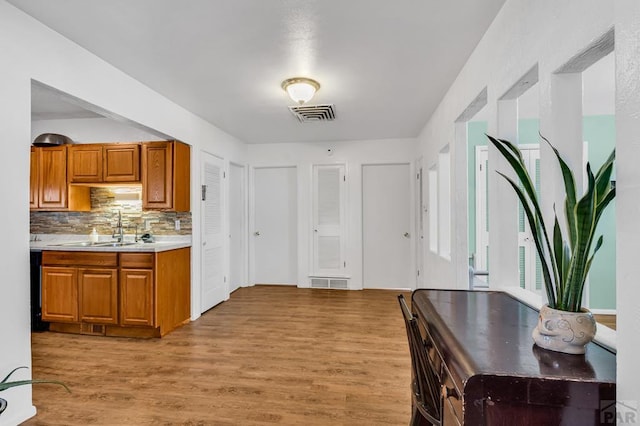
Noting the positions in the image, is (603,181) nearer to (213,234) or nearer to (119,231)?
(213,234)

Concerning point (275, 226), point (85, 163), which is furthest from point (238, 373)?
point (275, 226)

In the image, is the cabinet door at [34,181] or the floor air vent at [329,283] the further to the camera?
→ the floor air vent at [329,283]

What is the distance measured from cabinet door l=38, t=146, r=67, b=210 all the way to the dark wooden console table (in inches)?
174

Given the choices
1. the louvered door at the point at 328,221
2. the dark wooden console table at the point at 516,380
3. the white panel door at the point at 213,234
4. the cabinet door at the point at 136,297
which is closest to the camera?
the dark wooden console table at the point at 516,380

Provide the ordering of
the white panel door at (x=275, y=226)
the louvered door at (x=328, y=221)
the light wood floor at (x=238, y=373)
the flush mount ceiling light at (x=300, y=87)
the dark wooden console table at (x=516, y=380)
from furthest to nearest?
the white panel door at (x=275, y=226), the louvered door at (x=328, y=221), the flush mount ceiling light at (x=300, y=87), the light wood floor at (x=238, y=373), the dark wooden console table at (x=516, y=380)

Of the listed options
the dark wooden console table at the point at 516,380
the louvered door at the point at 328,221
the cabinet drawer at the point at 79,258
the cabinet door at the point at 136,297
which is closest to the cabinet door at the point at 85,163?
the cabinet drawer at the point at 79,258

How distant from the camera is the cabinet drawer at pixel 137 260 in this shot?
3.24 metres

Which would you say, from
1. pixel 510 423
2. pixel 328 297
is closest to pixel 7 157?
pixel 510 423

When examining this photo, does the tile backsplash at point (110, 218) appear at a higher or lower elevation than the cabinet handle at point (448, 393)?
higher

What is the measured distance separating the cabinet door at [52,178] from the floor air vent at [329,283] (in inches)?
138

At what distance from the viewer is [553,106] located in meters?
1.38

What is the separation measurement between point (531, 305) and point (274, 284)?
4511 mm

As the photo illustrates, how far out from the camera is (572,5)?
48.0 inches

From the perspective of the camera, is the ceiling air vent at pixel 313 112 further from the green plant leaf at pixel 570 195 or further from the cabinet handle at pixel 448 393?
the cabinet handle at pixel 448 393
